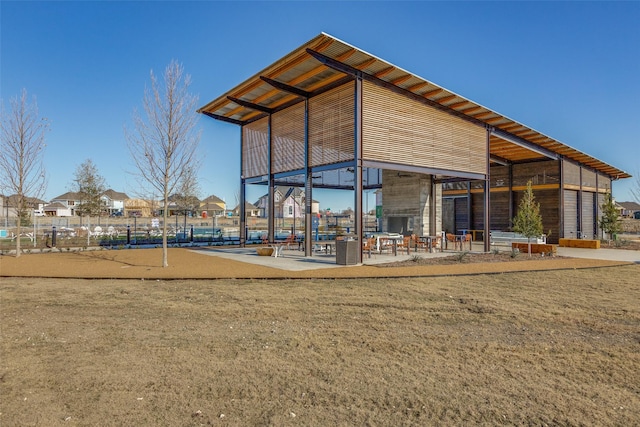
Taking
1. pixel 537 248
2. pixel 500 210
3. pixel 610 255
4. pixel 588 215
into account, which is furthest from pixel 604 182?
pixel 537 248

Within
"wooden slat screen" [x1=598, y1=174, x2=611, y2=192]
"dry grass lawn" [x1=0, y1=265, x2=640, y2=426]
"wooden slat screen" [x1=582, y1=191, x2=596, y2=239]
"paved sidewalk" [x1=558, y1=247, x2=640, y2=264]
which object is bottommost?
"dry grass lawn" [x1=0, y1=265, x2=640, y2=426]

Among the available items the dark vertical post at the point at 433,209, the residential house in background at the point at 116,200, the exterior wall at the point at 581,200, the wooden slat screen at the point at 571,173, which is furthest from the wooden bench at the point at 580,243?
the residential house in background at the point at 116,200

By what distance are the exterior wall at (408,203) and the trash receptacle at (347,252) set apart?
9088 mm

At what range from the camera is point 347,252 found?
469 inches

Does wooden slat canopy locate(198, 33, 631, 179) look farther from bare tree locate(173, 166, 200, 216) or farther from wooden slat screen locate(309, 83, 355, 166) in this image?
bare tree locate(173, 166, 200, 216)

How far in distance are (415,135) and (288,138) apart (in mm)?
5307

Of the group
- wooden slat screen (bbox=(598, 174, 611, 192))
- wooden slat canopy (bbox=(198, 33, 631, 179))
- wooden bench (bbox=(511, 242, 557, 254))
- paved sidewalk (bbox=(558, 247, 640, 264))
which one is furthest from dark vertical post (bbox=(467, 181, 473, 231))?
wooden slat screen (bbox=(598, 174, 611, 192))

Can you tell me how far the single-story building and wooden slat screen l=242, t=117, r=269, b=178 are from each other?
0.05 m

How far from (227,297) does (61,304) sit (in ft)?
9.14

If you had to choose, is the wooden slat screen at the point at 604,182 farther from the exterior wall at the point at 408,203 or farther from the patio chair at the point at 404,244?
the patio chair at the point at 404,244

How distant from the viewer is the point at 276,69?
1275 centimetres

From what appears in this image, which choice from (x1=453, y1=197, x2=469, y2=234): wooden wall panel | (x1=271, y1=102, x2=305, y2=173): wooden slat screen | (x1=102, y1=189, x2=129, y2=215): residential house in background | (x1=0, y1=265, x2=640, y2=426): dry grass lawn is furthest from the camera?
(x1=102, y1=189, x2=129, y2=215): residential house in background

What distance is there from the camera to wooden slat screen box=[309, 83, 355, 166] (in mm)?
13016

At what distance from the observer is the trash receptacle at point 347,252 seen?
11.9 m
